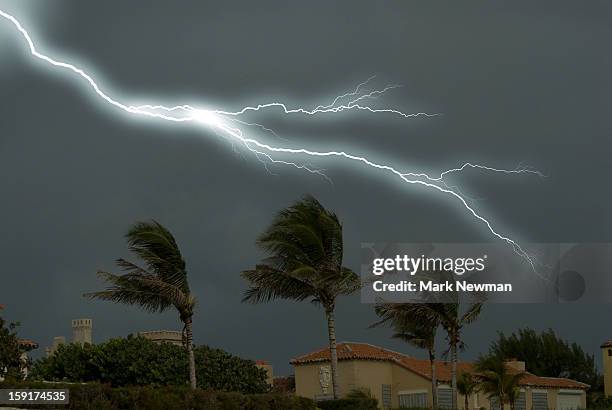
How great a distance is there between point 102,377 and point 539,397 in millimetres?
27344

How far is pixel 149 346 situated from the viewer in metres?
51.8

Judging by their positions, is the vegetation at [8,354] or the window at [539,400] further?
the window at [539,400]

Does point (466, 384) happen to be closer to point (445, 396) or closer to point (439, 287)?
point (445, 396)

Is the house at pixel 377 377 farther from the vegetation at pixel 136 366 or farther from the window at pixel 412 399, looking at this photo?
the vegetation at pixel 136 366

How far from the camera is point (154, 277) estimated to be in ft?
123

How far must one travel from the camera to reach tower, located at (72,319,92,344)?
3762 inches

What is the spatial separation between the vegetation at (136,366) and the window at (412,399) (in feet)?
26.9

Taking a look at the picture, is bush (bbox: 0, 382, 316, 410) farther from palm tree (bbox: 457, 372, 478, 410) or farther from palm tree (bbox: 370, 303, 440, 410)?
palm tree (bbox: 457, 372, 478, 410)

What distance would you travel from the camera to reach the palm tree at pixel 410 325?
4553 centimetres

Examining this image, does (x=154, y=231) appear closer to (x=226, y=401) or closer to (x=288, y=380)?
(x=226, y=401)

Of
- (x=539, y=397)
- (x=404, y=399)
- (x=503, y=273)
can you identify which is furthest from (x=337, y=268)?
(x=539, y=397)

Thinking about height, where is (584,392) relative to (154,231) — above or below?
below

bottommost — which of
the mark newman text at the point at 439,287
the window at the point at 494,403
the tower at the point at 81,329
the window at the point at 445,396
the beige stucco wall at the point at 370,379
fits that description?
the window at the point at 494,403

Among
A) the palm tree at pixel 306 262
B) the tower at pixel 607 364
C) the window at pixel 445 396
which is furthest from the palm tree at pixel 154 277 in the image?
the tower at pixel 607 364
